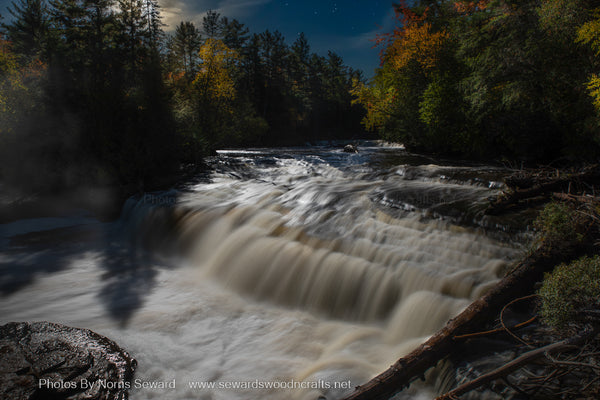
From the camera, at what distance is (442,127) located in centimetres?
1678

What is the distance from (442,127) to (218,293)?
1501 cm

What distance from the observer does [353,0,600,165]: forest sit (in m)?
10.1

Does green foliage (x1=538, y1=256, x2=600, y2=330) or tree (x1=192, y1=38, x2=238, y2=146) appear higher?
tree (x1=192, y1=38, x2=238, y2=146)

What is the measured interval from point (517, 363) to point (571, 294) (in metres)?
0.96

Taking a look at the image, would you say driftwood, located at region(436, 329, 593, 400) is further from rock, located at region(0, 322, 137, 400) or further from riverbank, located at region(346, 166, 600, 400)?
rock, located at region(0, 322, 137, 400)

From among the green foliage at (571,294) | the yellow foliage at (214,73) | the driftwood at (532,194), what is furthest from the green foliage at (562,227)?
the yellow foliage at (214,73)

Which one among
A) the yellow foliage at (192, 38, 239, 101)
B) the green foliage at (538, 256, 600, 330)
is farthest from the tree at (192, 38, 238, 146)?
the green foliage at (538, 256, 600, 330)

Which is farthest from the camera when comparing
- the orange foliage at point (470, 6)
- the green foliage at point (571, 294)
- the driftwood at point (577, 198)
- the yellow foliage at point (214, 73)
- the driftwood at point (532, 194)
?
the yellow foliage at point (214, 73)

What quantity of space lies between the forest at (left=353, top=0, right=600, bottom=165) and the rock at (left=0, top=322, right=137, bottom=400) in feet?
34.5

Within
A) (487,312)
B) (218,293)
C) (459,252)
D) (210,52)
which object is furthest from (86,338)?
(210,52)

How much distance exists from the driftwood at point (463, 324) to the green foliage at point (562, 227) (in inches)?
4.1

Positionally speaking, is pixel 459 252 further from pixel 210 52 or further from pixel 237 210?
pixel 210 52

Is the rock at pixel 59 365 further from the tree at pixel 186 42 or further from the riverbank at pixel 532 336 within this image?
the tree at pixel 186 42

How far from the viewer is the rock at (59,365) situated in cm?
285
